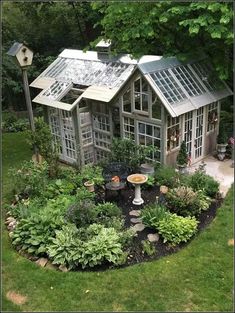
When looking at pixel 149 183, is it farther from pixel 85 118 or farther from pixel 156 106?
pixel 85 118

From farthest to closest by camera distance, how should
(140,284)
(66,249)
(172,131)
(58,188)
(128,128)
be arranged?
(128,128)
(172,131)
(58,188)
(66,249)
(140,284)

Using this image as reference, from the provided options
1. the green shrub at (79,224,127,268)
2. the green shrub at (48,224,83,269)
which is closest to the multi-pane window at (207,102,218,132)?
the green shrub at (79,224,127,268)

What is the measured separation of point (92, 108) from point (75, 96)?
0.75 metres

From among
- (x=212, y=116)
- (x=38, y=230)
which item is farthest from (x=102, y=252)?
(x=212, y=116)

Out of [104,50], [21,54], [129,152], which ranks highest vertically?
[21,54]

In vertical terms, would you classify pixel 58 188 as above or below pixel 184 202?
below

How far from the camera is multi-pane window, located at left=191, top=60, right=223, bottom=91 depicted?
1126 centimetres

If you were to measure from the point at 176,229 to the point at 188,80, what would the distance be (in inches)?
195

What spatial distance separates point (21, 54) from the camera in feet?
30.3

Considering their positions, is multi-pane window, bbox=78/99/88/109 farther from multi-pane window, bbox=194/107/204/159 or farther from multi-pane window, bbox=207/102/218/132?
multi-pane window, bbox=207/102/218/132

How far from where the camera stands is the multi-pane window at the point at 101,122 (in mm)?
11391

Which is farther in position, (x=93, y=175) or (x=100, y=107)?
(x=100, y=107)

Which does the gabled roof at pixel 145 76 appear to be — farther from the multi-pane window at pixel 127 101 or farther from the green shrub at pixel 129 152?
the green shrub at pixel 129 152

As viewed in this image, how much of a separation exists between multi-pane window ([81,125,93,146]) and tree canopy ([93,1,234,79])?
268cm
